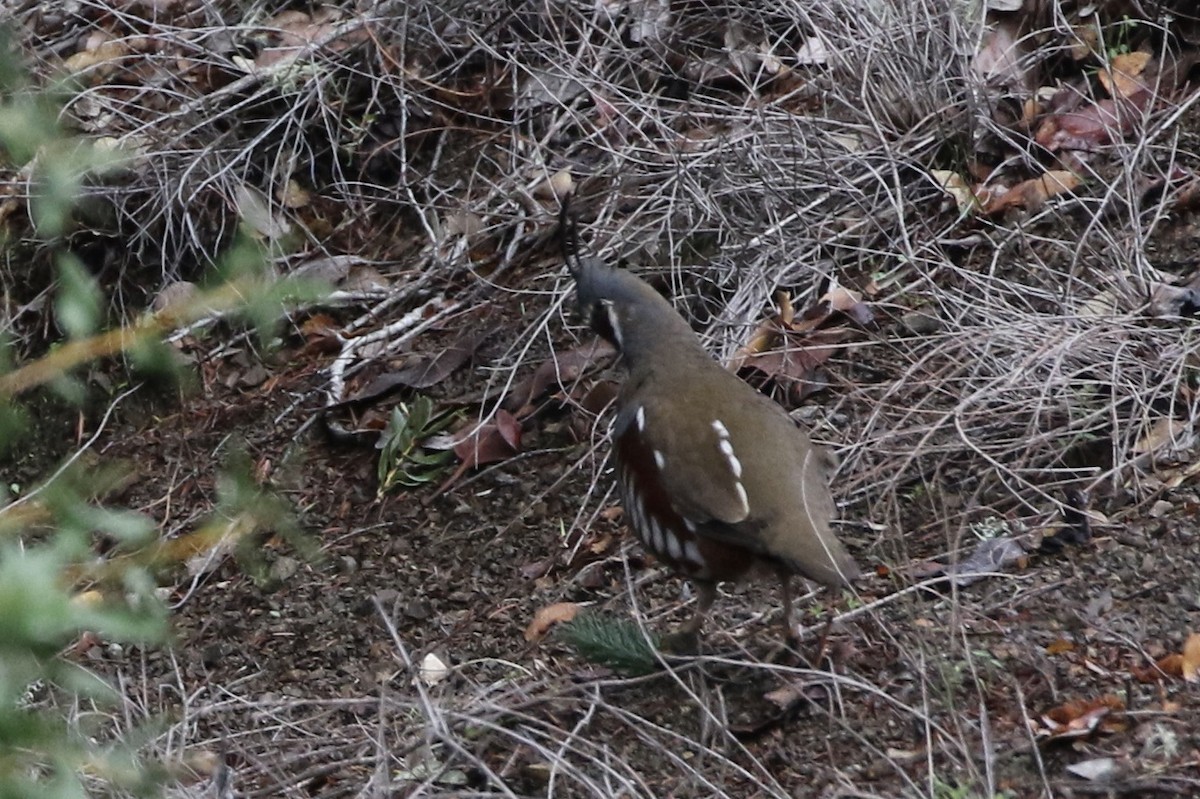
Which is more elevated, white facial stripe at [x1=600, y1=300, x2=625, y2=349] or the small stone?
white facial stripe at [x1=600, y1=300, x2=625, y2=349]

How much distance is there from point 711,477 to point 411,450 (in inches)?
72.7

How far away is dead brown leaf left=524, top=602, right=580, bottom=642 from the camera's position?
4.66 m

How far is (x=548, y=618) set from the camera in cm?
470

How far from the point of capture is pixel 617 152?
5797 mm

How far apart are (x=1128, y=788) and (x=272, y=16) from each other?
5.22 metres

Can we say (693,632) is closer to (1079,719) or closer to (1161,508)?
(1079,719)

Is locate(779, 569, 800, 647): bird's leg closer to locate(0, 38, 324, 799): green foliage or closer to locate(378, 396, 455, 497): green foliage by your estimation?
locate(378, 396, 455, 497): green foliage

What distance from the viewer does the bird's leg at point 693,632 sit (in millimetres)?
4129

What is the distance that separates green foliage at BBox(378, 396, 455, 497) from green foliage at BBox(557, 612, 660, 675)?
1.65m

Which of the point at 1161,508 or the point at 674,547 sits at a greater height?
the point at 674,547

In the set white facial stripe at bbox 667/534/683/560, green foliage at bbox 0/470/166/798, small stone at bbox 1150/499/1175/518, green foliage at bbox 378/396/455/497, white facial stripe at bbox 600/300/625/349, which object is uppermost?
green foliage at bbox 0/470/166/798

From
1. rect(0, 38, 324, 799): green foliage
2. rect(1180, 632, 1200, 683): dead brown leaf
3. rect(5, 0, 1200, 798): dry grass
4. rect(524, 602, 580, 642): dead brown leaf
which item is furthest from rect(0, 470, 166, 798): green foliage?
rect(524, 602, 580, 642): dead brown leaf

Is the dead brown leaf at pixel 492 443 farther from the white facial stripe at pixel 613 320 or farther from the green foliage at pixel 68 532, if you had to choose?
the green foliage at pixel 68 532

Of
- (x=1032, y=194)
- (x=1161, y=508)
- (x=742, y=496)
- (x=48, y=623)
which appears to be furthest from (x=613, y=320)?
(x=48, y=623)
